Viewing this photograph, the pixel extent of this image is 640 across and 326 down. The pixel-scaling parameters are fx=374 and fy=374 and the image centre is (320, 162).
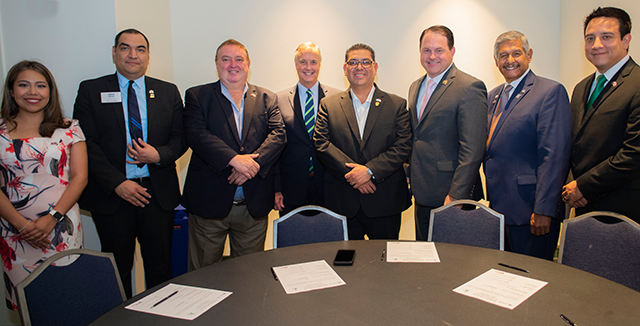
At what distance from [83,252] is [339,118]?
197 centimetres

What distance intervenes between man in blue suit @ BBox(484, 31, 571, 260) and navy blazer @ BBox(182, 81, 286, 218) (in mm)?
1722

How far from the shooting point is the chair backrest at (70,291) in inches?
61.2

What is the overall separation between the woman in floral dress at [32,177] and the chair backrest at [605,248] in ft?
10.3

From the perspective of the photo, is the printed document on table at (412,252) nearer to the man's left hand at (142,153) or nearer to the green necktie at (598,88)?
the green necktie at (598,88)

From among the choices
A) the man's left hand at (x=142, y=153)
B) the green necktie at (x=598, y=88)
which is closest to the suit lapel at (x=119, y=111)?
the man's left hand at (x=142, y=153)

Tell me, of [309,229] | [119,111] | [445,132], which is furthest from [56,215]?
[445,132]

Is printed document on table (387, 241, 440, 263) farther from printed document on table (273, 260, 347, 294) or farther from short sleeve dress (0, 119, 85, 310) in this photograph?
short sleeve dress (0, 119, 85, 310)

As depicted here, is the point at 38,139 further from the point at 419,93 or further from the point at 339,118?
the point at 419,93

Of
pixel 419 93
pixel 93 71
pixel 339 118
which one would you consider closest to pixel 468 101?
pixel 419 93

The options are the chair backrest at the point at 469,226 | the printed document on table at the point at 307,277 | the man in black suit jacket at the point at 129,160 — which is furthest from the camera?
the man in black suit jacket at the point at 129,160

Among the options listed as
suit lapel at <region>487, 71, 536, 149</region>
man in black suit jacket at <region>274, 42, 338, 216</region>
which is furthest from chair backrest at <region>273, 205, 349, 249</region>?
suit lapel at <region>487, 71, 536, 149</region>

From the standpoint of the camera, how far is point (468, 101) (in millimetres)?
2785

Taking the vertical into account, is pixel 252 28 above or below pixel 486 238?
above

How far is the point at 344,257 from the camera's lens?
1909 mm
